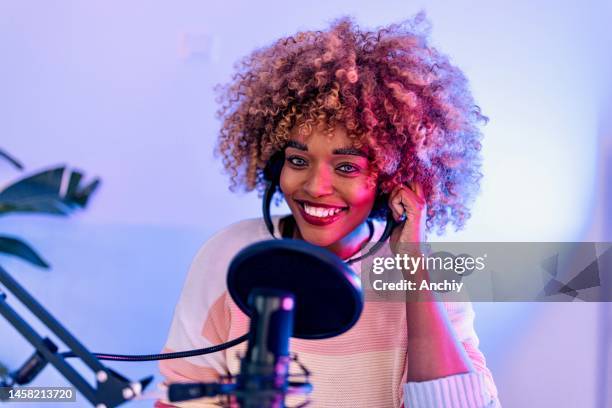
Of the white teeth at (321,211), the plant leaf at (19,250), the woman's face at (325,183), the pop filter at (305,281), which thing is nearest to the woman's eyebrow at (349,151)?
the woman's face at (325,183)

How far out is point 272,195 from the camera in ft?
3.95

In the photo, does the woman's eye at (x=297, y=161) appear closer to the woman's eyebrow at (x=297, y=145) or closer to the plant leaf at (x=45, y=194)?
the woman's eyebrow at (x=297, y=145)

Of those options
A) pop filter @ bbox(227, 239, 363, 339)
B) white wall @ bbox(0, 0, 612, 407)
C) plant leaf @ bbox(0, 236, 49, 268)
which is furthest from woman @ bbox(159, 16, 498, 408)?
pop filter @ bbox(227, 239, 363, 339)

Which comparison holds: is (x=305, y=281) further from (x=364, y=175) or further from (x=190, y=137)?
(x=190, y=137)

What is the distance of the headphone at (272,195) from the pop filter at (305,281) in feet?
2.01

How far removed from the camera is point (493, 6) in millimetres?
1487

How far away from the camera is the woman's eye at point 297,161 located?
1.15 meters

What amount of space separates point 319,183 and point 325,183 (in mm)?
12

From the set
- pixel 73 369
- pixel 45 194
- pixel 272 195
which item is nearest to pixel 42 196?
pixel 45 194

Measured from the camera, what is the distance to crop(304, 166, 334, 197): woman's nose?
1.11 meters

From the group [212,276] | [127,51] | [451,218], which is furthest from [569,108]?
[127,51]

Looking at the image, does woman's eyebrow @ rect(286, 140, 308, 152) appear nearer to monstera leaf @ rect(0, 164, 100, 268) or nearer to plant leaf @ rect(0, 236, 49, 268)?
monstera leaf @ rect(0, 164, 100, 268)

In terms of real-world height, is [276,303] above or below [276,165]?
below

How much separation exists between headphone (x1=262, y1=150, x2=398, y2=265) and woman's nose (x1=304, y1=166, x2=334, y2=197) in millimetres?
85
